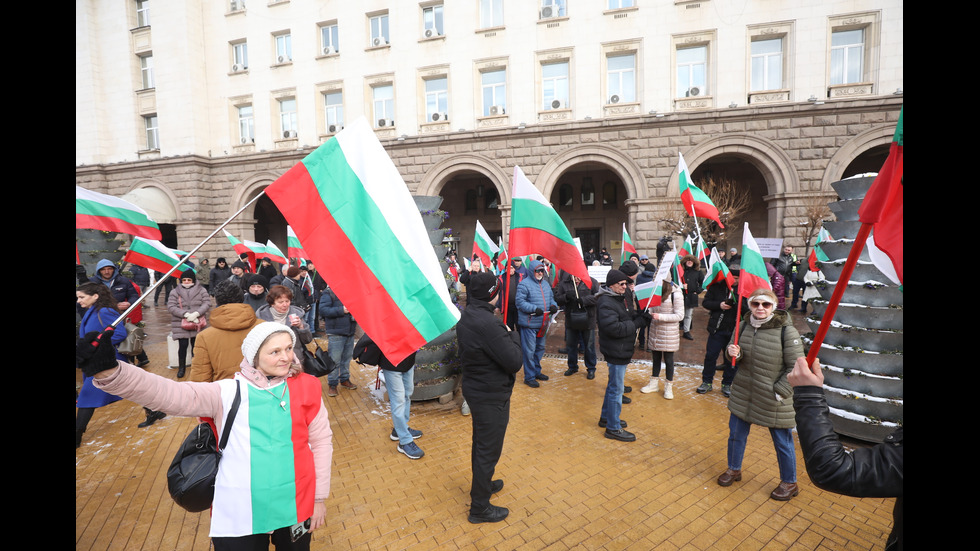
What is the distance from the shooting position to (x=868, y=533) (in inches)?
129

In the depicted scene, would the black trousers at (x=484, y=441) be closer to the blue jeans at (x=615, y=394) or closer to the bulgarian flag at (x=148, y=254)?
the blue jeans at (x=615, y=394)

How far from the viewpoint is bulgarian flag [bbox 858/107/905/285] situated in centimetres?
185

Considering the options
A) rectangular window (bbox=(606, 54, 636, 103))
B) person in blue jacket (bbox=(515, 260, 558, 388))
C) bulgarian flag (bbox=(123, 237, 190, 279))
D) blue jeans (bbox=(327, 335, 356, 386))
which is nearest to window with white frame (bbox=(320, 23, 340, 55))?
rectangular window (bbox=(606, 54, 636, 103))

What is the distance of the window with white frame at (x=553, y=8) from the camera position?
55.1ft

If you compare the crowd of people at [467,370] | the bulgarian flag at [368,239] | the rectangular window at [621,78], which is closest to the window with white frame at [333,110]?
the rectangular window at [621,78]

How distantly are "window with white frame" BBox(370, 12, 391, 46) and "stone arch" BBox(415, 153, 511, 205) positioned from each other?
20.5 ft

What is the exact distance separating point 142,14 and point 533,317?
2661 cm

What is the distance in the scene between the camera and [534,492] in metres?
3.86

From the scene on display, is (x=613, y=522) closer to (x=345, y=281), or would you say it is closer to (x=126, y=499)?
(x=345, y=281)

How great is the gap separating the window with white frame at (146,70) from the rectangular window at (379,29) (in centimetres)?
1173

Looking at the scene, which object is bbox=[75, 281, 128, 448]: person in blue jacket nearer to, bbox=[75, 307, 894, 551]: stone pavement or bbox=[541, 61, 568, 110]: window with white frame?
bbox=[75, 307, 894, 551]: stone pavement

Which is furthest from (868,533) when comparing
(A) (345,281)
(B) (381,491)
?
(A) (345,281)

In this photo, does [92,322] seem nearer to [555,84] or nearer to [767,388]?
[767,388]

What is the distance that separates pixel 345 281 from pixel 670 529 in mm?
3190
